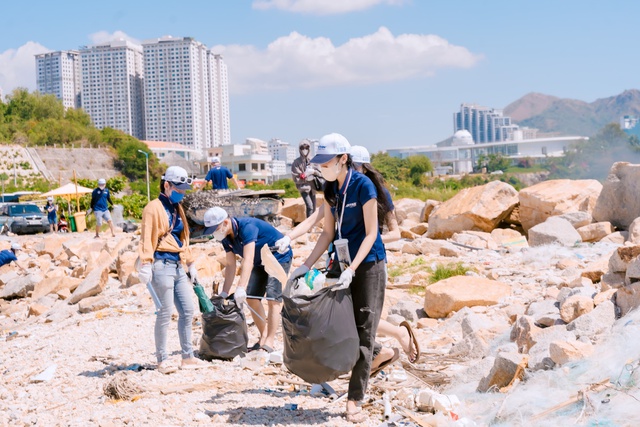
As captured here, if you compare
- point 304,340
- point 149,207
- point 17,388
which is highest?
point 149,207

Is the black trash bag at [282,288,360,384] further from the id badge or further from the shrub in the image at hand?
the shrub

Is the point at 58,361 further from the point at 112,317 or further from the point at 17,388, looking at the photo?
the point at 112,317

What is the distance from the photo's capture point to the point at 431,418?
14.5 feet

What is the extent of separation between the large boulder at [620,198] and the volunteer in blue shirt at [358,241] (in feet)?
31.2

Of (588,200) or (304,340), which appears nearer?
(304,340)

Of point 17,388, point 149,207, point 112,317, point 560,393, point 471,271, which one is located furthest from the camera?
point 471,271

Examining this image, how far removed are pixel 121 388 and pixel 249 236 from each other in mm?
1467

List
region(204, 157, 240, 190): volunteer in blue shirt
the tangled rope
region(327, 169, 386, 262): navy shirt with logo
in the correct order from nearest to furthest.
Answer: region(327, 169, 386, 262): navy shirt with logo < the tangled rope < region(204, 157, 240, 190): volunteer in blue shirt

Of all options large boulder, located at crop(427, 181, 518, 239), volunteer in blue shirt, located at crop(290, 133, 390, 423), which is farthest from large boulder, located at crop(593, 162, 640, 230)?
volunteer in blue shirt, located at crop(290, 133, 390, 423)

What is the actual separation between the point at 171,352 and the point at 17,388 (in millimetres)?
1342

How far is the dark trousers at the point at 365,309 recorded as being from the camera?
4.38m

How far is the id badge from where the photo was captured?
435cm

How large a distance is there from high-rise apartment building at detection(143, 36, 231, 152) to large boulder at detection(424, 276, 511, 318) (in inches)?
5070

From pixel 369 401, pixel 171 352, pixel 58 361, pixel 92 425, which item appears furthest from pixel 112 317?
pixel 369 401
